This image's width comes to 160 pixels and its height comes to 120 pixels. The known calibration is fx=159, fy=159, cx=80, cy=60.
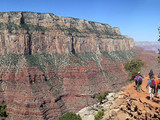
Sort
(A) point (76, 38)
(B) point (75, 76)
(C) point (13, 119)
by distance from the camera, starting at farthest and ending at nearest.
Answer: (A) point (76, 38)
(B) point (75, 76)
(C) point (13, 119)

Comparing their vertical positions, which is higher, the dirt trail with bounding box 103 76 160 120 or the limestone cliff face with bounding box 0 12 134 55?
the limestone cliff face with bounding box 0 12 134 55

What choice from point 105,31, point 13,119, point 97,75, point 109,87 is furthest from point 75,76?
point 105,31

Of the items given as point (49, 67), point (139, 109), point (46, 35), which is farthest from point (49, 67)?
point (139, 109)

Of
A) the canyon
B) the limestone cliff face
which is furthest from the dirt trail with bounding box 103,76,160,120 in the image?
the limestone cliff face

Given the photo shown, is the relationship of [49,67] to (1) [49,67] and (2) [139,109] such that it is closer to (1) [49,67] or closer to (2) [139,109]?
(1) [49,67]

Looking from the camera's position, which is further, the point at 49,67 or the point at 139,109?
the point at 49,67

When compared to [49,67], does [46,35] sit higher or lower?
higher

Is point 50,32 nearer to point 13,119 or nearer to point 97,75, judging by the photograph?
point 97,75

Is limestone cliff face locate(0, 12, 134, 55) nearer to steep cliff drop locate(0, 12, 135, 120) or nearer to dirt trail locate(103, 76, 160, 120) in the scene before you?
steep cliff drop locate(0, 12, 135, 120)

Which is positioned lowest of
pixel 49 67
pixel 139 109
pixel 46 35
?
pixel 49 67

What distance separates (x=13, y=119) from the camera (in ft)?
245

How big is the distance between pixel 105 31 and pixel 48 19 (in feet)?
245

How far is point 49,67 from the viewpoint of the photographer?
103875mm

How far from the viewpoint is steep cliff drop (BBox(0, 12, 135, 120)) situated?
3273 inches
